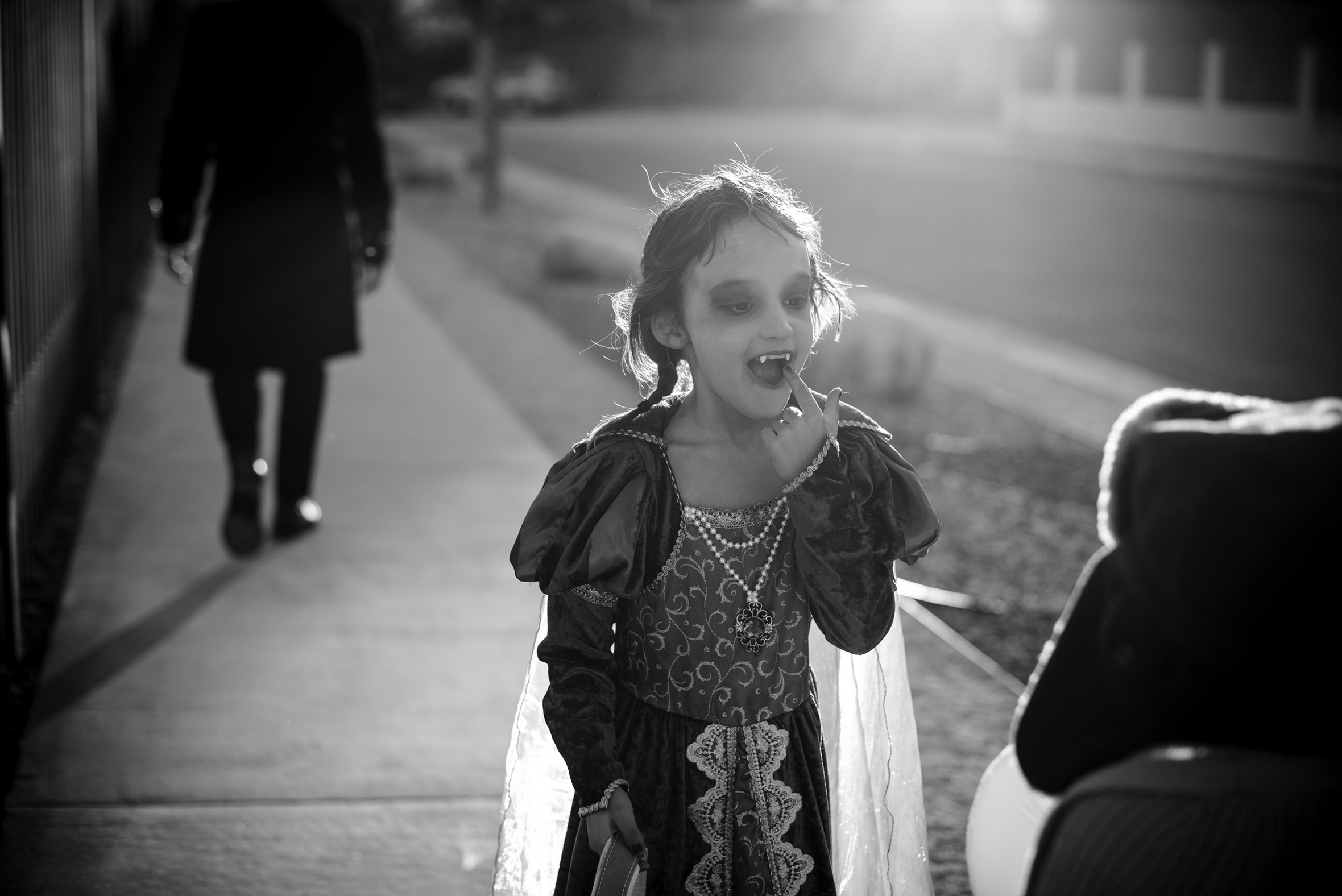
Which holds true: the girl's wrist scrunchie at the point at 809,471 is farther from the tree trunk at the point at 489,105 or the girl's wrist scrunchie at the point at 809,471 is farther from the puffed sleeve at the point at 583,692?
the tree trunk at the point at 489,105

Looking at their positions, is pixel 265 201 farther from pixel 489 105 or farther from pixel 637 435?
pixel 489 105

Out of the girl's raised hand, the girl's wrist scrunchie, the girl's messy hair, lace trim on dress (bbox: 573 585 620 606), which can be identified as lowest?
lace trim on dress (bbox: 573 585 620 606)

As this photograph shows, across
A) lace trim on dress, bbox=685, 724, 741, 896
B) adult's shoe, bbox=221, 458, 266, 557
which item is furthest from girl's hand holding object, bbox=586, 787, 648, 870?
adult's shoe, bbox=221, 458, 266, 557

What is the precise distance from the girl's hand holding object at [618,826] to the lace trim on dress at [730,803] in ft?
0.62

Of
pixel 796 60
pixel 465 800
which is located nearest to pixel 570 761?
pixel 465 800

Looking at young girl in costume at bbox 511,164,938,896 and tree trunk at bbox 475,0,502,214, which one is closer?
young girl in costume at bbox 511,164,938,896

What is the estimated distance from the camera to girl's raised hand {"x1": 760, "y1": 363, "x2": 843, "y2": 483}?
6.63ft

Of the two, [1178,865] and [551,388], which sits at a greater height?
[1178,865]

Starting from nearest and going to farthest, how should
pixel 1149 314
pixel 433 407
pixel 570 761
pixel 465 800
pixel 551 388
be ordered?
pixel 570 761 → pixel 465 800 → pixel 433 407 → pixel 551 388 → pixel 1149 314

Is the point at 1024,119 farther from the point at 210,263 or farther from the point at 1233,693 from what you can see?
the point at 1233,693

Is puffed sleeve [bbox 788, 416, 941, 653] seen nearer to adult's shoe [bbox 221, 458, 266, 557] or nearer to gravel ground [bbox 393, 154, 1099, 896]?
gravel ground [bbox 393, 154, 1099, 896]

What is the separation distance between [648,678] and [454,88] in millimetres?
45138

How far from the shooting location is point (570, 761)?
6.46ft

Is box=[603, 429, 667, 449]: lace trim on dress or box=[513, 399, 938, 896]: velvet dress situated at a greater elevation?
box=[603, 429, 667, 449]: lace trim on dress
